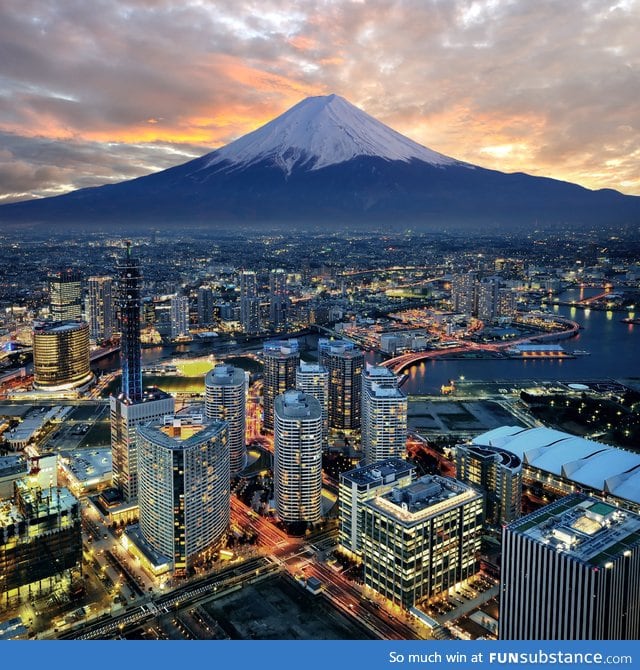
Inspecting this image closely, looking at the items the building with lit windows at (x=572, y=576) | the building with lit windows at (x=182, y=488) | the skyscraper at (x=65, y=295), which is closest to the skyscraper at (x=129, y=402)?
the building with lit windows at (x=182, y=488)

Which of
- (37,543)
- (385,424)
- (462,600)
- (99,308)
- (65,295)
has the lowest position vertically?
(462,600)

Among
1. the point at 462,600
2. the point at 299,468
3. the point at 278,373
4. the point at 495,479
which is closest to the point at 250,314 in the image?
the point at 278,373

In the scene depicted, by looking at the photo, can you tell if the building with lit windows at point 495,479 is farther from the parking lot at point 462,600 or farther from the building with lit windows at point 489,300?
the building with lit windows at point 489,300

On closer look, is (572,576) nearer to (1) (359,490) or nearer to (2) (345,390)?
(1) (359,490)

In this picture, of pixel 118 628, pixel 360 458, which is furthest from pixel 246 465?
pixel 118 628

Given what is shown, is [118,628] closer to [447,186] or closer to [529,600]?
[529,600]

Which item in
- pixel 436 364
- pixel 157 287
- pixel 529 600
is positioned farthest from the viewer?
pixel 157 287
